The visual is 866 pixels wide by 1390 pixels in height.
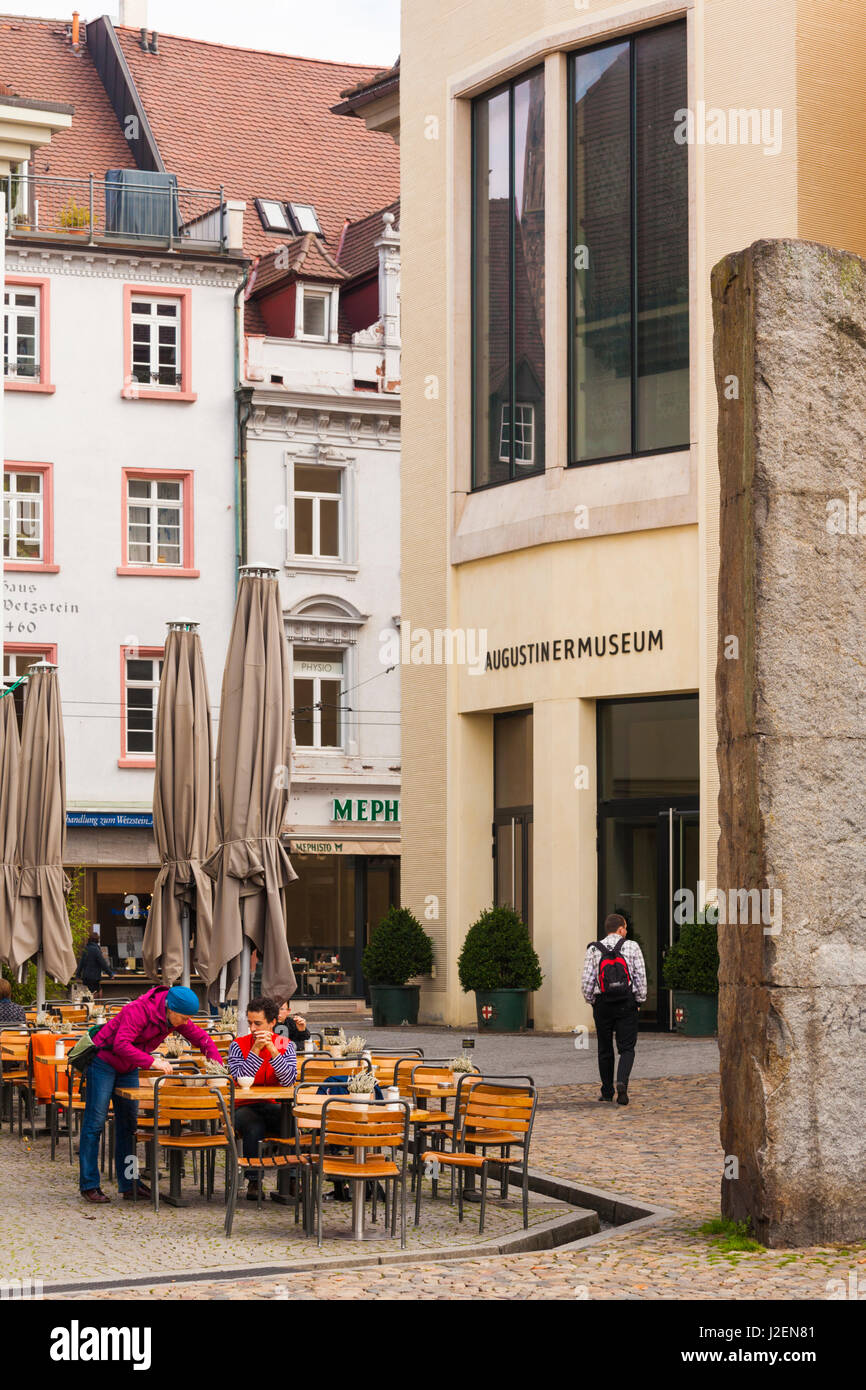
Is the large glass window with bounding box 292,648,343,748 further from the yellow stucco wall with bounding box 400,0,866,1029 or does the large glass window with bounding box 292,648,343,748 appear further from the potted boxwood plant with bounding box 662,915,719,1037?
the potted boxwood plant with bounding box 662,915,719,1037

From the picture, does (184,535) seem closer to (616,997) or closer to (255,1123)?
(616,997)

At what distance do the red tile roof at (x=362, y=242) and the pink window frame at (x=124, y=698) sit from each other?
29.9 feet

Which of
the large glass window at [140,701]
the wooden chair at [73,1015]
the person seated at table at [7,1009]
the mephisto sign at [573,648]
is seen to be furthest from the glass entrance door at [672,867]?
the large glass window at [140,701]

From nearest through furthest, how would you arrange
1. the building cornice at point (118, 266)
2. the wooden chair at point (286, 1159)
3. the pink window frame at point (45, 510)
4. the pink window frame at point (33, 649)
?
the wooden chair at point (286, 1159) → the pink window frame at point (33, 649) → the pink window frame at point (45, 510) → the building cornice at point (118, 266)

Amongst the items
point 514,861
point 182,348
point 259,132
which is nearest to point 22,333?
point 182,348

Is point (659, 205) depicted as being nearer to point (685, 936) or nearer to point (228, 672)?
point (685, 936)

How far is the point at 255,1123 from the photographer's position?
12273 mm

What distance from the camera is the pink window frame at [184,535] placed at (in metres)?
37.7

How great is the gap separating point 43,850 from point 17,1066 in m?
4.42

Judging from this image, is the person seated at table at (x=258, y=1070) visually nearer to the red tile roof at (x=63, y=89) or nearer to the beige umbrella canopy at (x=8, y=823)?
the beige umbrella canopy at (x=8, y=823)

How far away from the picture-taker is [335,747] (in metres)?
38.8

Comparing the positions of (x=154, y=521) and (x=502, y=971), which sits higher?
(x=154, y=521)

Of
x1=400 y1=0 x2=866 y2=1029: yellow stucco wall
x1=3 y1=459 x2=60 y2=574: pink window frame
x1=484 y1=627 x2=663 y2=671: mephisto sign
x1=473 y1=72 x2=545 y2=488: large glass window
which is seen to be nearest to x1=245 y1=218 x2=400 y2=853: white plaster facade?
x1=3 y1=459 x2=60 y2=574: pink window frame

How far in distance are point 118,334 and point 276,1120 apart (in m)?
27.7
